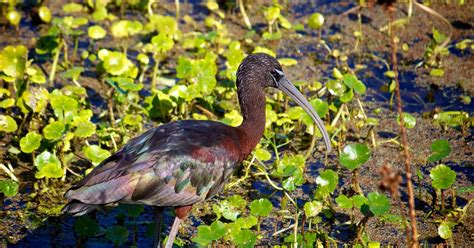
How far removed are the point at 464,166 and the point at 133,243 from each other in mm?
2654

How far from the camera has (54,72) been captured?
7289 millimetres

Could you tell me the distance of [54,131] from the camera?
5.83m

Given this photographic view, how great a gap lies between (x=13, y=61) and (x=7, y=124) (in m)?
0.57

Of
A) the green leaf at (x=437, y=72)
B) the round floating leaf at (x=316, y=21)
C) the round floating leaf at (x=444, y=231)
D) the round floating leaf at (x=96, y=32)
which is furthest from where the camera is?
the round floating leaf at (x=316, y=21)

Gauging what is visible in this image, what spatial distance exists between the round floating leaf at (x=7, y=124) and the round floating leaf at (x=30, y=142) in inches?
14.6

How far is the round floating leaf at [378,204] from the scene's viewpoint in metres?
5.09

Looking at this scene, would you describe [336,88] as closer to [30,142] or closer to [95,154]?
[95,154]

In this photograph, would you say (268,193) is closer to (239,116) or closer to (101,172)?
(239,116)

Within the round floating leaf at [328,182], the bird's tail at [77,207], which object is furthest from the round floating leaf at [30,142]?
the round floating leaf at [328,182]

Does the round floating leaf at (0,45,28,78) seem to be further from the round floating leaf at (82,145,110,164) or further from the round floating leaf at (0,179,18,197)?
the round floating leaf at (0,179,18,197)

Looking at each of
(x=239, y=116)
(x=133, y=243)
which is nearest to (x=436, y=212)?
(x=239, y=116)

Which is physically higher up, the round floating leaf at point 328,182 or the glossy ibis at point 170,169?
the glossy ibis at point 170,169

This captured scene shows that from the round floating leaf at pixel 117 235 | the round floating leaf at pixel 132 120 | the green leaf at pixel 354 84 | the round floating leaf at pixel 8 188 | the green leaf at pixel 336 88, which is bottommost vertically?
the round floating leaf at pixel 117 235

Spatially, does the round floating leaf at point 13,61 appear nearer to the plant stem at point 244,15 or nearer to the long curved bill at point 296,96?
the long curved bill at point 296,96
